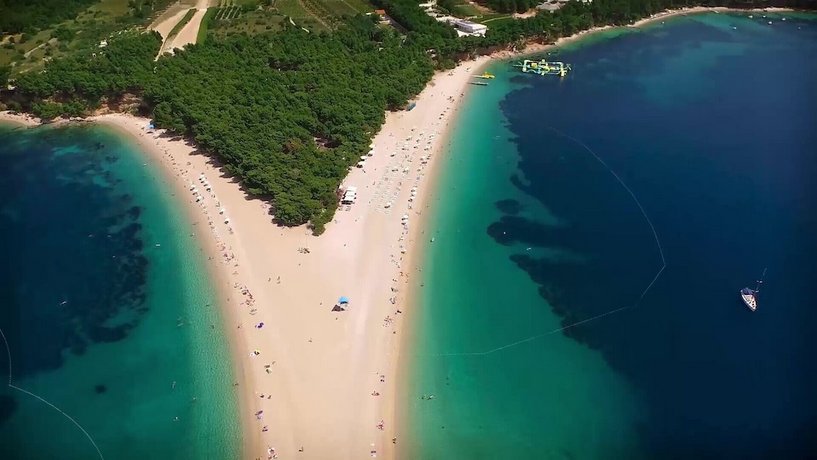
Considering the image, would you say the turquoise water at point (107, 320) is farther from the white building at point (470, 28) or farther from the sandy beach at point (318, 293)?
the white building at point (470, 28)

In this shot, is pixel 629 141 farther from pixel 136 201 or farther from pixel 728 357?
pixel 136 201

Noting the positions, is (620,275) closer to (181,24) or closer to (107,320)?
(107,320)

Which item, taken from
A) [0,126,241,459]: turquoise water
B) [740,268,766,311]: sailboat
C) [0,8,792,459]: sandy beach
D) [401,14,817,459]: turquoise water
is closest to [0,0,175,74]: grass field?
[0,126,241,459]: turquoise water

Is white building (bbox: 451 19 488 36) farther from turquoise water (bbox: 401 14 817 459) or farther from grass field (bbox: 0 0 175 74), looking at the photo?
grass field (bbox: 0 0 175 74)

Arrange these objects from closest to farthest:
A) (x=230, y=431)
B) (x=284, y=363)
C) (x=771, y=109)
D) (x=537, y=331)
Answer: (x=230, y=431), (x=284, y=363), (x=537, y=331), (x=771, y=109)

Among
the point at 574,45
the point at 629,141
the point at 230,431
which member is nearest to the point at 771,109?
the point at 629,141

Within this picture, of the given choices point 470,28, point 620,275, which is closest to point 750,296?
point 620,275

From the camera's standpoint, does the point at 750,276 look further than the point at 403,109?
No

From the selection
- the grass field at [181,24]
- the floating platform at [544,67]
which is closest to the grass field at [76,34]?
the grass field at [181,24]
